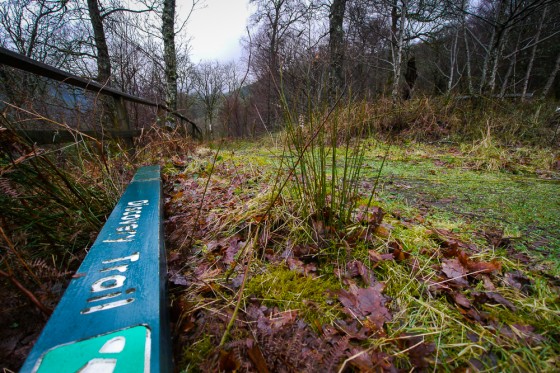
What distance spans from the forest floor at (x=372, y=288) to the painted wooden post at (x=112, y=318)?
0.19 metres

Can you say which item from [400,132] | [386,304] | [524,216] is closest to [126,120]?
[386,304]

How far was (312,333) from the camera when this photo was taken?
74 centimetres

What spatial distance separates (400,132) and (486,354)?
5.37 meters

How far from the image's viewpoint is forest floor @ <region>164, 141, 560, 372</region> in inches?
25.6

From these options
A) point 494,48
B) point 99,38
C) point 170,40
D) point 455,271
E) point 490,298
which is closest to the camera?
point 490,298

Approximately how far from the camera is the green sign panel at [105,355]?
0.47 metres

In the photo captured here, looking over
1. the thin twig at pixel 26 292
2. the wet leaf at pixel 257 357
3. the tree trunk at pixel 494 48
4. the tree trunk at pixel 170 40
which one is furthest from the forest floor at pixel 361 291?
the tree trunk at pixel 170 40

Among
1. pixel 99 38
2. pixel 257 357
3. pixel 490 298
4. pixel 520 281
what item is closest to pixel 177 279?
pixel 257 357

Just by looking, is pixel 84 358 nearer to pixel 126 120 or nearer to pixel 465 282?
pixel 465 282

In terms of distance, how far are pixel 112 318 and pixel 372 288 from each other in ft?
2.77

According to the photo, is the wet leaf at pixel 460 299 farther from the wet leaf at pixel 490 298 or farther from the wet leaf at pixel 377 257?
the wet leaf at pixel 377 257

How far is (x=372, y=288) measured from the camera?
880mm

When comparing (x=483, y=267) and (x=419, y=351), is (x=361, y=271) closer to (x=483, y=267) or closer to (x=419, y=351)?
(x=419, y=351)

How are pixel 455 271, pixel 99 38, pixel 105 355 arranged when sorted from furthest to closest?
pixel 99 38 → pixel 455 271 → pixel 105 355
